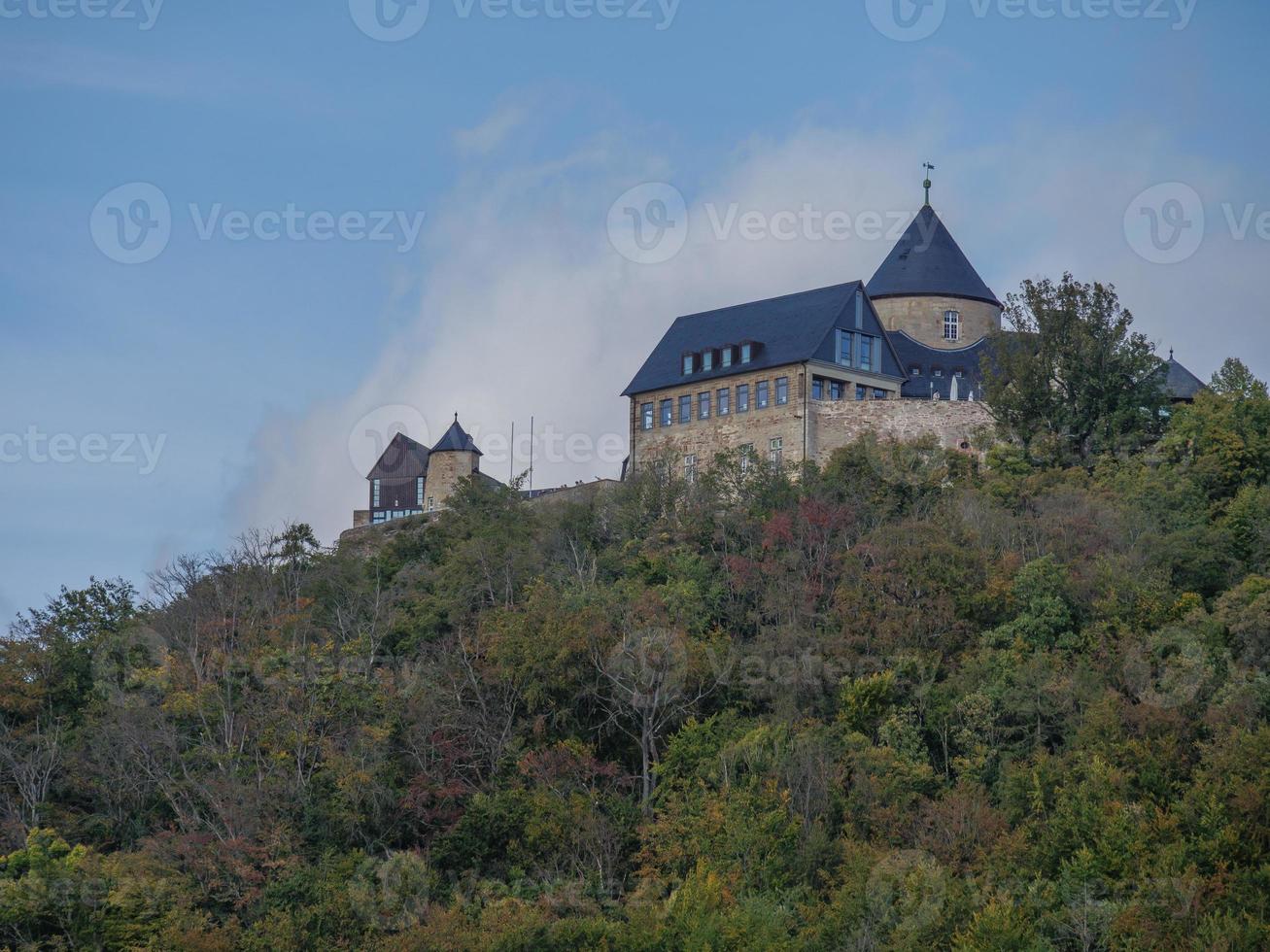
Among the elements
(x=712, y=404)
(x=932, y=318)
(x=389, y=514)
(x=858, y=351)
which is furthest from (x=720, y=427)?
(x=389, y=514)

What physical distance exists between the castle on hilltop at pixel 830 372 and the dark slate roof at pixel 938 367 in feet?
0.15

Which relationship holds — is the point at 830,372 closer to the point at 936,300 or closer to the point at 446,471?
the point at 936,300

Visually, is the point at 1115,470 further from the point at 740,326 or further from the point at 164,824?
the point at 164,824

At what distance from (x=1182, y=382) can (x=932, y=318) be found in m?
8.73

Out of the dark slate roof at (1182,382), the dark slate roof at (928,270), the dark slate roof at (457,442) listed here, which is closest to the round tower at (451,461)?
the dark slate roof at (457,442)

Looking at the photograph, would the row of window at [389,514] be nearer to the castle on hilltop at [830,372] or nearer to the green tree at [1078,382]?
the castle on hilltop at [830,372]

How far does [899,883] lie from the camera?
34938 millimetres

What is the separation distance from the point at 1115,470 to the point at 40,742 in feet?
91.5

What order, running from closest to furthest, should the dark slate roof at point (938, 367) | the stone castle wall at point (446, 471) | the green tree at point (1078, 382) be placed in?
the green tree at point (1078, 382) → the dark slate roof at point (938, 367) → the stone castle wall at point (446, 471)

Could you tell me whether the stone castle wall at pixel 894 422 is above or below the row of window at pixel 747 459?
above

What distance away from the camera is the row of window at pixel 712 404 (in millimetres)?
56219

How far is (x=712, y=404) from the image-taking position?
5769cm

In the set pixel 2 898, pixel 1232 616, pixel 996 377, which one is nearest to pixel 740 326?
pixel 996 377

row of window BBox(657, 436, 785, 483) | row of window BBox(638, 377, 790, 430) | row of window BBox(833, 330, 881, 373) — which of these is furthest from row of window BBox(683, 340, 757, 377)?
row of window BBox(657, 436, 785, 483)
